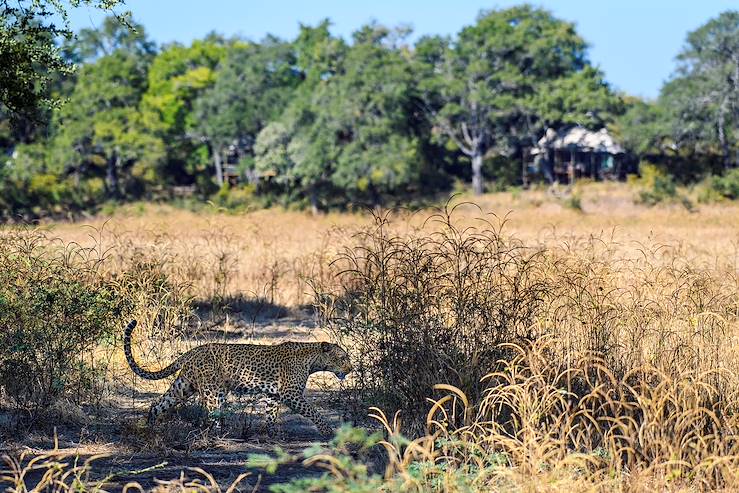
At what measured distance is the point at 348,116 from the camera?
54.5 metres

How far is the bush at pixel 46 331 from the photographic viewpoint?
868 cm

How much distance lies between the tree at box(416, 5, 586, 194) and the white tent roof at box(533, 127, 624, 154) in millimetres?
2200

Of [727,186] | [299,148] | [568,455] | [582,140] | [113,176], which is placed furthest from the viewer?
[582,140]

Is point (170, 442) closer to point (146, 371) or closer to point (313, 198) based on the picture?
point (146, 371)

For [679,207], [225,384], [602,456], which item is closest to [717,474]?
[602,456]

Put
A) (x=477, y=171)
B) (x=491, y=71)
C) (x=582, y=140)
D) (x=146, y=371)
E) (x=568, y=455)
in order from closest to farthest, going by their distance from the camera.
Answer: (x=568, y=455)
(x=146, y=371)
(x=491, y=71)
(x=477, y=171)
(x=582, y=140)

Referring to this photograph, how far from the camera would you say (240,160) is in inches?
2311

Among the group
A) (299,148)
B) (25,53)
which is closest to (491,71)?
(299,148)

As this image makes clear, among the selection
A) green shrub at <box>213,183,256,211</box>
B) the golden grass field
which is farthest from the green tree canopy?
the golden grass field

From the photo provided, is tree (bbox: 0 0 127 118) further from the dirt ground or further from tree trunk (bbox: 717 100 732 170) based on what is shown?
tree trunk (bbox: 717 100 732 170)

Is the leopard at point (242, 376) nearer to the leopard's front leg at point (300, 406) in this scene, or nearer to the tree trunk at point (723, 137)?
the leopard's front leg at point (300, 406)

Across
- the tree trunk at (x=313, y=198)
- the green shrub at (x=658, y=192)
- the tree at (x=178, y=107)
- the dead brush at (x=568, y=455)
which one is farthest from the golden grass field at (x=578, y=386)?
the tree at (x=178, y=107)

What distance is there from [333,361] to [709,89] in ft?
165

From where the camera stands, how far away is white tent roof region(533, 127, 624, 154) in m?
62.1
